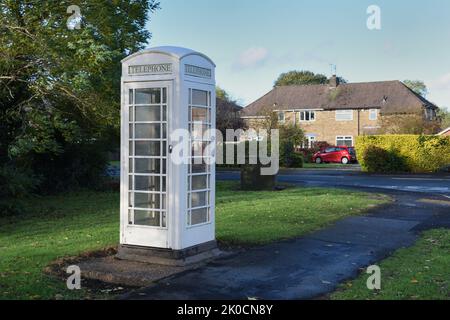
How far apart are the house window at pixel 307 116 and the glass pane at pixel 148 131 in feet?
184

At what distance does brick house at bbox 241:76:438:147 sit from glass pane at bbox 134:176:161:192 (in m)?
49.7

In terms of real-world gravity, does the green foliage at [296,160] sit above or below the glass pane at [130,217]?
above

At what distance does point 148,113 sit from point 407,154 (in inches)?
1091

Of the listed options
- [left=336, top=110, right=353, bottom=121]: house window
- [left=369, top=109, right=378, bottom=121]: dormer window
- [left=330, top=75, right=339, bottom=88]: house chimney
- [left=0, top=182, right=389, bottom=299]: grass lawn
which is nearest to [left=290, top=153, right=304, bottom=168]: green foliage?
[left=0, top=182, right=389, bottom=299]: grass lawn

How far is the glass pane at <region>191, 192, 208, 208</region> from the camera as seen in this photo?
26.9ft

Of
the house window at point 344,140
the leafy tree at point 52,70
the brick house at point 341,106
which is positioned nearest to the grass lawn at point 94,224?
the leafy tree at point 52,70

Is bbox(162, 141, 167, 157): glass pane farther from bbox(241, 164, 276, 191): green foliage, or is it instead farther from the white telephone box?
bbox(241, 164, 276, 191): green foliage

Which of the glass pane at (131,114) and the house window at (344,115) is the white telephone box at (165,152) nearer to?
the glass pane at (131,114)

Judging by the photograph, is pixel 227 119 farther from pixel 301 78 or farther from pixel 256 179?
pixel 301 78

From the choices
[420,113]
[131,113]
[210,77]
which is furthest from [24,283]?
[420,113]

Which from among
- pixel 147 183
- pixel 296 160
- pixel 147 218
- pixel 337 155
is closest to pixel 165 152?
pixel 147 183

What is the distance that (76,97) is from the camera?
1354 cm

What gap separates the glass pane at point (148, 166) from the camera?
805 centimetres
